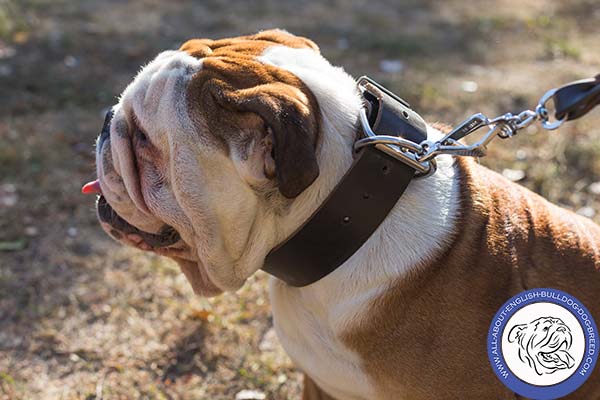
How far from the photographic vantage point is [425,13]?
7664 mm

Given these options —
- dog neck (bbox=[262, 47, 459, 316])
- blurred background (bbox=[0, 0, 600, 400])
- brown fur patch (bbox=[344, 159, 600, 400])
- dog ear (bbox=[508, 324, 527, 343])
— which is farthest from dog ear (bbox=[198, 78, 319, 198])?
blurred background (bbox=[0, 0, 600, 400])

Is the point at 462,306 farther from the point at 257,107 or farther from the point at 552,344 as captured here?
the point at 257,107

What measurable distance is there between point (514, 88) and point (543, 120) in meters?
3.70

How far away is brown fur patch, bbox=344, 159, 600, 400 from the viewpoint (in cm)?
226

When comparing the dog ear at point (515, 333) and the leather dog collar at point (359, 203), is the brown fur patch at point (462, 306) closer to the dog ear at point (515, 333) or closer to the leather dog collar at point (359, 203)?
the dog ear at point (515, 333)

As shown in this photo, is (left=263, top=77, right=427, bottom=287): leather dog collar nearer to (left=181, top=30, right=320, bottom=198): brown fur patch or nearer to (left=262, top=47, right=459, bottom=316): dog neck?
(left=262, top=47, right=459, bottom=316): dog neck

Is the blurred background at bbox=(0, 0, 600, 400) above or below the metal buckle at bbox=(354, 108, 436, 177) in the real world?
below

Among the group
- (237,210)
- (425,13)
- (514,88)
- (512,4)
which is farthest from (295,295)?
(512,4)

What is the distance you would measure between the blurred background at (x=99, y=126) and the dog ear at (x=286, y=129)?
148 centimetres

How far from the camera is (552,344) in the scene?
238 centimetres

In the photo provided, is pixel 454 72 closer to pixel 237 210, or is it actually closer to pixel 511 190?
pixel 511 190

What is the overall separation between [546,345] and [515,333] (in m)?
0.15

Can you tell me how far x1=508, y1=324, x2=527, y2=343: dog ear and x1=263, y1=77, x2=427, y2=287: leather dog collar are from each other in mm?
565

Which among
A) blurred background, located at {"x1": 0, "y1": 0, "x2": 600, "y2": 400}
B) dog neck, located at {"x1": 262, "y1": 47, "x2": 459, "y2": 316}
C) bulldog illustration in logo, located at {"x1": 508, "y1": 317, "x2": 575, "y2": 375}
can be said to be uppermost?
dog neck, located at {"x1": 262, "y1": 47, "x2": 459, "y2": 316}
